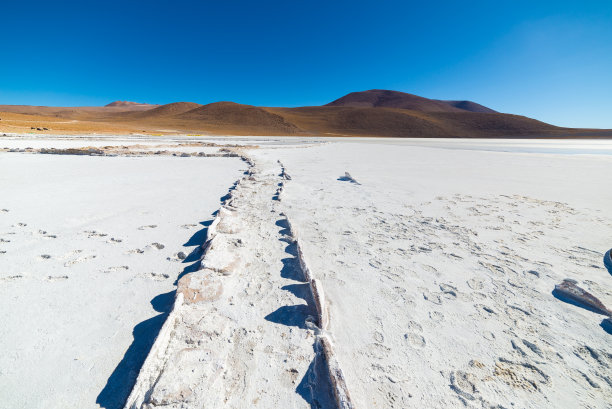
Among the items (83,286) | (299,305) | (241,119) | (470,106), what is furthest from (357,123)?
(470,106)

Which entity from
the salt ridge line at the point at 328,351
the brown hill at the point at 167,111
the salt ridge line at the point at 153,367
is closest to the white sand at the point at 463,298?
the salt ridge line at the point at 328,351

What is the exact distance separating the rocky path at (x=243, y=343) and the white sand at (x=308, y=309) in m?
0.01

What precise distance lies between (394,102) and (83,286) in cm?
16832

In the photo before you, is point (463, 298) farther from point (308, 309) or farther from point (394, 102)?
point (394, 102)

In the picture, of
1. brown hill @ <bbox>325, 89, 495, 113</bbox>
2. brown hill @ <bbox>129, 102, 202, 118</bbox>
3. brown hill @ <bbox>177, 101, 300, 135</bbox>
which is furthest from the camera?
brown hill @ <bbox>325, 89, 495, 113</bbox>

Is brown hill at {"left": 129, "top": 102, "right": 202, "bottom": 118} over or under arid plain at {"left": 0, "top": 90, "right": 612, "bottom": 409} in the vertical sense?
over

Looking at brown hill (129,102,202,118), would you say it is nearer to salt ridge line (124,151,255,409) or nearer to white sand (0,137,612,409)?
white sand (0,137,612,409)

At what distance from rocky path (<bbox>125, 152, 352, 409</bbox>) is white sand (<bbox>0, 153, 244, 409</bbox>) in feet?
0.60

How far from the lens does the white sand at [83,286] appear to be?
141cm

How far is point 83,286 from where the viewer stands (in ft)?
7.22

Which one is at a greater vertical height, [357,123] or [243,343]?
[357,123]

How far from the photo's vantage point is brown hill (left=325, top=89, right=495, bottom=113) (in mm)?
146363

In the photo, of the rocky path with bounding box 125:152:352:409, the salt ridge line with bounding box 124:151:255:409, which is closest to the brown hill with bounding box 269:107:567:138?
the rocky path with bounding box 125:152:352:409

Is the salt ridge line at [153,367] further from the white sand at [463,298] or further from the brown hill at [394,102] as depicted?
the brown hill at [394,102]
